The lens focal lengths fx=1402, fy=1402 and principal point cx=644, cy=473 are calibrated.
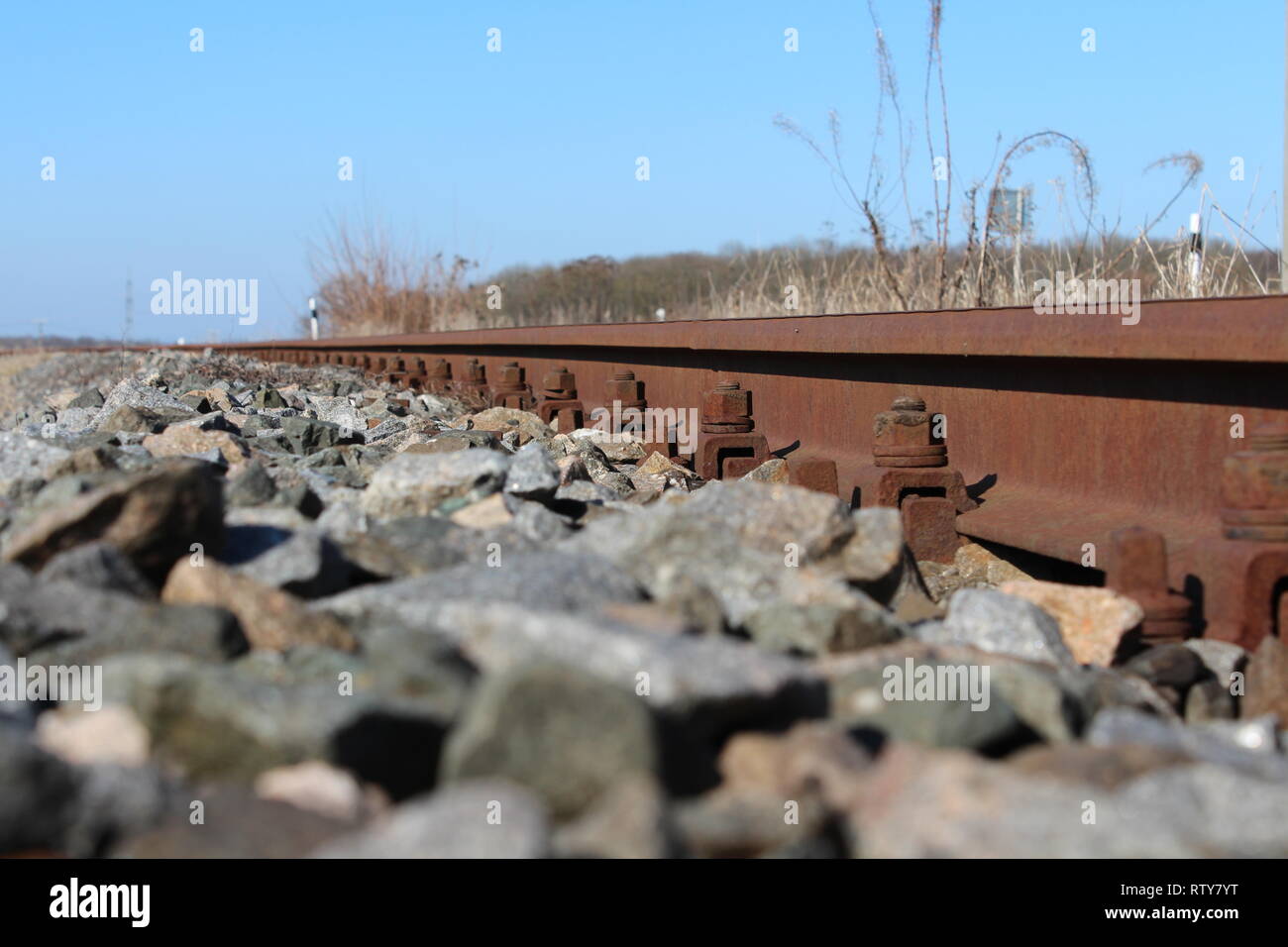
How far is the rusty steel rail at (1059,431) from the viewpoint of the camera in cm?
294

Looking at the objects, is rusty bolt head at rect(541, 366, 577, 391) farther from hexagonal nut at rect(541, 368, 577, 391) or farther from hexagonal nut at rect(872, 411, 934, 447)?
hexagonal nut at rect(872, 411, 934, 447)

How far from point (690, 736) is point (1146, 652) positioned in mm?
1272

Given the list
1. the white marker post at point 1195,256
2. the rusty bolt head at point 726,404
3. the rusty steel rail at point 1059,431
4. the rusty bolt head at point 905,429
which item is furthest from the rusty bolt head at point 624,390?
the rusty bolt head at point 905,429

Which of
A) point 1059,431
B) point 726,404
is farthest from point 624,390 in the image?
point 1059,431

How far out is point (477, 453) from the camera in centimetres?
380

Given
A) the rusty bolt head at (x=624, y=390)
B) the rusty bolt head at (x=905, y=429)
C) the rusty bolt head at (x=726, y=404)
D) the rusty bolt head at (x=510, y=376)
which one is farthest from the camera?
the rusty bolt head at (x=510, y=376)

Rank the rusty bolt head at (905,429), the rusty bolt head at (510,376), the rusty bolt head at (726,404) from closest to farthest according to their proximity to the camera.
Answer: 1. the rusty bolt head at (905,429)
2. the rusty bolt head at (726,404)
3. the rusty bolt head at (510,376)

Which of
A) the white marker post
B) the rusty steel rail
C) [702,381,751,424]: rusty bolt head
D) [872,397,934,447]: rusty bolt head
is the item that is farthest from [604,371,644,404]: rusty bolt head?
[872,397,934,447]: rusty bolt head

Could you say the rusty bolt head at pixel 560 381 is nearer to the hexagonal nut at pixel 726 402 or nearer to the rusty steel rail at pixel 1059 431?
the rusty steel rail at pixel 1059 431

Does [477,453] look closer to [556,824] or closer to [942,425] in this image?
[942,425]

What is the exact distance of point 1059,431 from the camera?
3951mm

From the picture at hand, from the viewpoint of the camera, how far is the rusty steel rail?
2.94 metres

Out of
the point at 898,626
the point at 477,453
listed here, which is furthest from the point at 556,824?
the point at 477,453
